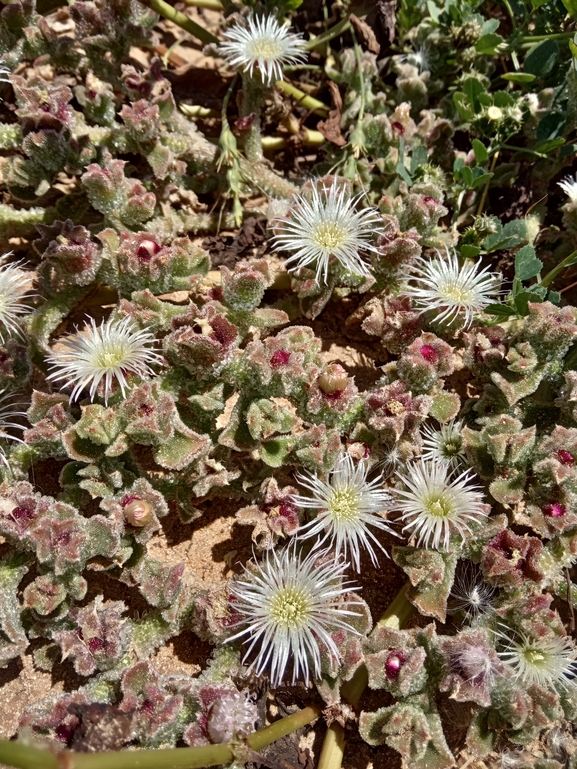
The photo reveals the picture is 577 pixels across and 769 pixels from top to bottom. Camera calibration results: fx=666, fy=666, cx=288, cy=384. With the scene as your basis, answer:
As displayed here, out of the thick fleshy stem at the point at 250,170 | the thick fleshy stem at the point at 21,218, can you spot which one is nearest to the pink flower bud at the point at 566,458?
the thick fleshy stem at the point at 250,170

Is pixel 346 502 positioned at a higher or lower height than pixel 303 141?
lower

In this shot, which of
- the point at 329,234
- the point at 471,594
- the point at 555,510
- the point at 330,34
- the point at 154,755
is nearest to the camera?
the point at 154,755

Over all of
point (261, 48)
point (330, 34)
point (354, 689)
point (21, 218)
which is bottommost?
point (354, 689)

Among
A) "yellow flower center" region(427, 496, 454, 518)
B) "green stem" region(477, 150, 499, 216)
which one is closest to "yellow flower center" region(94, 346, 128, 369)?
"yellow flower center" region(427, 496, 454, 518)

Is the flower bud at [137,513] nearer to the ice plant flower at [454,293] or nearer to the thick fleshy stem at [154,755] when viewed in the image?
the thick fleshy stem at [154,755]

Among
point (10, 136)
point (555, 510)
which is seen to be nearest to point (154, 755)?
point (555, 510)

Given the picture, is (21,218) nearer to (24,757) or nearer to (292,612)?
(292,612)
